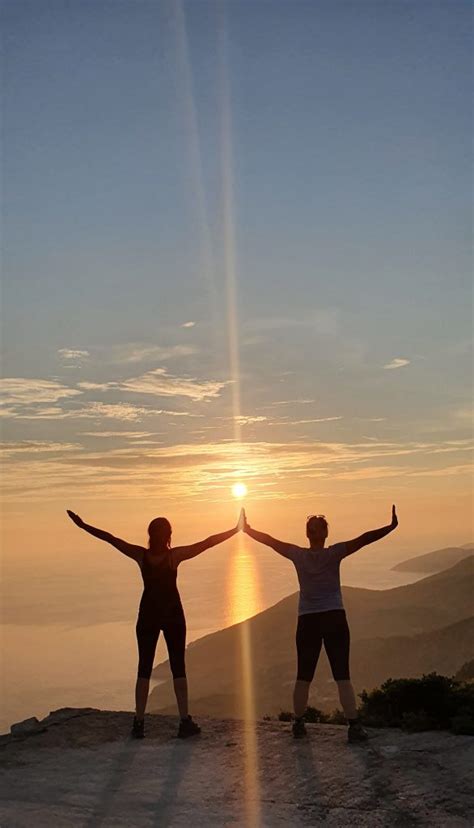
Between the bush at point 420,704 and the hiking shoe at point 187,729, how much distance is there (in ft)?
7.49

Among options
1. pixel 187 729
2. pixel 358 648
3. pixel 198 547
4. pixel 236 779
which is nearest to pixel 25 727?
pixel 187 729

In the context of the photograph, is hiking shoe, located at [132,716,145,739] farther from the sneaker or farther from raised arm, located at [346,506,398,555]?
raised arm, located at [346,506,398,555]

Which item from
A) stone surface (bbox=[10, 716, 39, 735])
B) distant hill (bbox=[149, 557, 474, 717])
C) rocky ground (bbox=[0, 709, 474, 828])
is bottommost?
distant hill (bbox=[149, 557, 474, 717])

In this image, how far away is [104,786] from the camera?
749cm

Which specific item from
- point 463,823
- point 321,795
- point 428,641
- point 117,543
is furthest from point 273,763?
point 428,641

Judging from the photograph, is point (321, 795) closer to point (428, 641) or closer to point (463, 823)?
point (463, 823)

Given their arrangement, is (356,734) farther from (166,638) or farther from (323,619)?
(166,638)

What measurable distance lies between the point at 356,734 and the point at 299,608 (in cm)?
157

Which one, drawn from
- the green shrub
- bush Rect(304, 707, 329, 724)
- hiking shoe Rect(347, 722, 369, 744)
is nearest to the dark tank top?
hiking shoe Rect(347, 722, 369, 744)

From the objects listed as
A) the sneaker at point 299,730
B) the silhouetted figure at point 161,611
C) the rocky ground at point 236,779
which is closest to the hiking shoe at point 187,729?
the silhouetted figure at point 161,611

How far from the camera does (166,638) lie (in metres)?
8.98

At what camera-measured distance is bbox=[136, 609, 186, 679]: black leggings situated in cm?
903

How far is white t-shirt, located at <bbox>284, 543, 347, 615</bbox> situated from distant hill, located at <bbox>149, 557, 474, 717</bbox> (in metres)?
68.9

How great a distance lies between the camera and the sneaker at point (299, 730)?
349 inches
